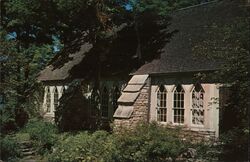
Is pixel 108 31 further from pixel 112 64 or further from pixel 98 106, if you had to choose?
pixel 98 106

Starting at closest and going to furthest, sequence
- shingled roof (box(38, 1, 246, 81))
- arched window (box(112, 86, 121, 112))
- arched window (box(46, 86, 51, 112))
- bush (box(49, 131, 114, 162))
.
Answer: bush (box(49, 131, 114, 162))
shingled roof (box(38, 1, 246, 81))
arched window (box(112, 86, 121, 112))
arched window (box(46, 86, 51, 112))

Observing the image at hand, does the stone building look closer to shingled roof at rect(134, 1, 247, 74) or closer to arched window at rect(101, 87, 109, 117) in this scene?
shingled roof at rect(134, 1, 247, 74)

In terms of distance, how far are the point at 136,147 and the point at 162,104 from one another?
28.8 ft

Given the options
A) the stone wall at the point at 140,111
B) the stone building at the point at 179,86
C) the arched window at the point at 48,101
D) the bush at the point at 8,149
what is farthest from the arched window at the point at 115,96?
the bush at the point at 8,149

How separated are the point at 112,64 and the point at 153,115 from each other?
537 centimetres

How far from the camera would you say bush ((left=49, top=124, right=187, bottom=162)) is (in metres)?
16.5

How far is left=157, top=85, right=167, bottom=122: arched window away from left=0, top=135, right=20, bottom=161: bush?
8.47 m

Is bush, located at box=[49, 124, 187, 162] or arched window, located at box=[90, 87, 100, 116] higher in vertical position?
arched window, located at box=[90, 87, 100, 116]

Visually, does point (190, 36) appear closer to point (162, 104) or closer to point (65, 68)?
point (162, 104)

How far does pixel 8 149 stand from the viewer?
1861 centimetres

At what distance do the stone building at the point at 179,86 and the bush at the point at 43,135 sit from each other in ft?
11.7

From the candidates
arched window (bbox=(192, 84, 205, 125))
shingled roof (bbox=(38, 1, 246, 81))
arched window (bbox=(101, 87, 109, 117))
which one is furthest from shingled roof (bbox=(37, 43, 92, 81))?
arched window (bbox=(192, 84, 205, 125))

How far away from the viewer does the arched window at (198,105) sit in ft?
75.4

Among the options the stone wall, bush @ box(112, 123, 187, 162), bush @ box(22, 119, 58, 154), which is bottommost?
bush @ box(22, 119, 58, 154)
